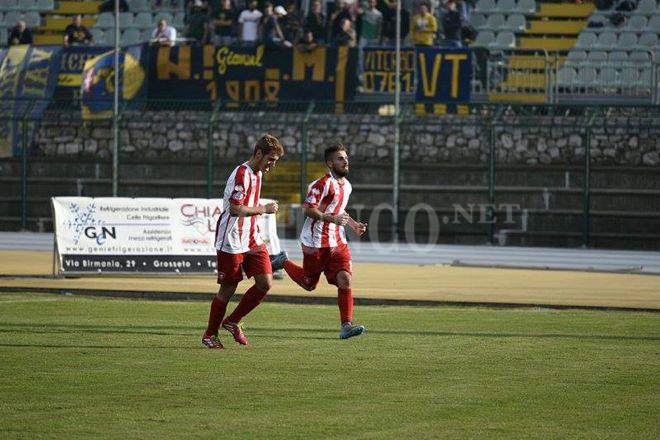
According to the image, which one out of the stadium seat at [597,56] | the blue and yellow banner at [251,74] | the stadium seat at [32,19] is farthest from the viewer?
the stadium seat at [32,19]

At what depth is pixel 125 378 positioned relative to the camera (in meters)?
11.0

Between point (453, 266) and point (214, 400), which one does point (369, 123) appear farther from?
point (214, 400)

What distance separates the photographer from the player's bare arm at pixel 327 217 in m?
14.1

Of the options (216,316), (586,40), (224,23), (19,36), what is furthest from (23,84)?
(216,316)

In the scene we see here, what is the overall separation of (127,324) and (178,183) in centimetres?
1961

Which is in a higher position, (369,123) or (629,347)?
(369,123)

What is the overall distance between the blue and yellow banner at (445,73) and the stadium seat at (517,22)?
401 cm

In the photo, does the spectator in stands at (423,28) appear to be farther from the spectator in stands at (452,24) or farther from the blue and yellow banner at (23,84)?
the blue and yellow banner at (23,84)

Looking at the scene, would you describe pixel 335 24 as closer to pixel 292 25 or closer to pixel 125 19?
pixel 292 25

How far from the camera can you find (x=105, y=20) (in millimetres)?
40219

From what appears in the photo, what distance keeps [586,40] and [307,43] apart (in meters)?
6.72

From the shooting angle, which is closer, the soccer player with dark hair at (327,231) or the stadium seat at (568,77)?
the soccer player with dark hair at (327,231)

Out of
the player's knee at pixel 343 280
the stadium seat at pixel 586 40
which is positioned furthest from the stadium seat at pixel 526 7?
the player's knee at pixel 343 280

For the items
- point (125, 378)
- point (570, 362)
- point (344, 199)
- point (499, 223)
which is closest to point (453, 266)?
point (499, 223)
